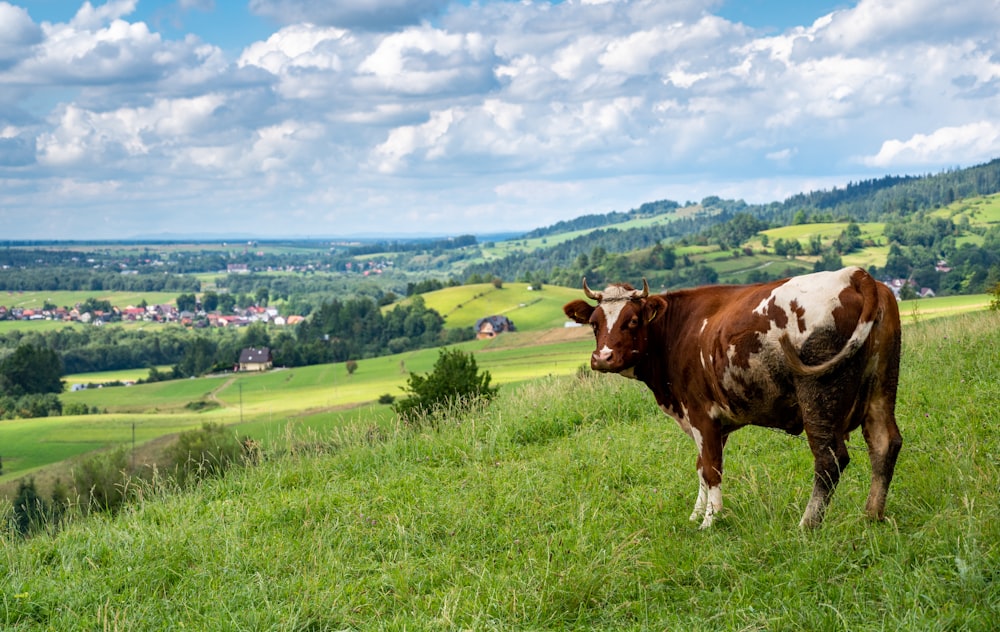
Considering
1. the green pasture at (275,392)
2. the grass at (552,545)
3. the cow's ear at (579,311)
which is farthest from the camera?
the green pasture at (275,392)

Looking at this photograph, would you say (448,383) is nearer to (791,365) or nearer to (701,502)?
(701,502)

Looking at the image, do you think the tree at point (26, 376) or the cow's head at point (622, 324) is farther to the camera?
the tree at point (26, 376)

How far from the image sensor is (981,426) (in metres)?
8.84

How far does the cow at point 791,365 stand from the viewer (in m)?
6.57

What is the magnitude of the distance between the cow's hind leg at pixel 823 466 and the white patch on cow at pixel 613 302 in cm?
226

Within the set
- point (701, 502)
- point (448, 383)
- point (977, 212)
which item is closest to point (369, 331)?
point (448, 383)

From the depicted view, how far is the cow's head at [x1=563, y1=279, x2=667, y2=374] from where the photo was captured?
825 cm

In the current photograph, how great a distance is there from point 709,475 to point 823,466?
1249 mm

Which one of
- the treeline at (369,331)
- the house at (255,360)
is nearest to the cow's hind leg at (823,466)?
the treeline at (369,331)

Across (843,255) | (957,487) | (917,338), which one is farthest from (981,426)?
(843,255)

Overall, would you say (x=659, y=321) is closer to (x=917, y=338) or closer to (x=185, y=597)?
(x=185, y=597)

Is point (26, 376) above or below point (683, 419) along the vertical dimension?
below

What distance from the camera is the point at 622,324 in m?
8.31

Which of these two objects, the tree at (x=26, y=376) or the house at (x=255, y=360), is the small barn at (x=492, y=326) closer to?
the house at (x=255, y=360)
